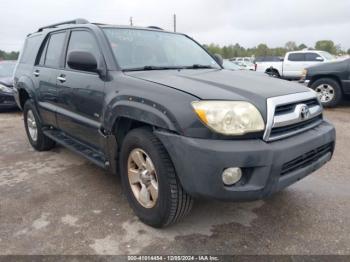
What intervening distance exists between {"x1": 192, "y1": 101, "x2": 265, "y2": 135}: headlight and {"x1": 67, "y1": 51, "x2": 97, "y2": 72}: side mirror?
1.23 metres

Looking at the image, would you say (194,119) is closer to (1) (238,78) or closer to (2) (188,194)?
(2) (188,194)

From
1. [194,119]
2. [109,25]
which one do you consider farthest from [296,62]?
[194,119]

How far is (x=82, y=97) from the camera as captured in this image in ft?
11.1

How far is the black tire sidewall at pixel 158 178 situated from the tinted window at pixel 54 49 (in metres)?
1.92

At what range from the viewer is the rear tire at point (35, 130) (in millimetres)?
4864

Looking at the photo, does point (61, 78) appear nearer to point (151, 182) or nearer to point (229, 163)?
point (151, 182)

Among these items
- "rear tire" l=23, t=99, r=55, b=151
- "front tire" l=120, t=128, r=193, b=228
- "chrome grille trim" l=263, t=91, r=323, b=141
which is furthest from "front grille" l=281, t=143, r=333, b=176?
"rear tire" l=23, t=99, r=55, b=151

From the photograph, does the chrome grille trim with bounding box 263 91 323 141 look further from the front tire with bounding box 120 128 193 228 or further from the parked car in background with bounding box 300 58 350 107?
the parked car in background with bounding box 300 58 350 107

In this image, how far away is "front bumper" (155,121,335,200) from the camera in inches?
85.4

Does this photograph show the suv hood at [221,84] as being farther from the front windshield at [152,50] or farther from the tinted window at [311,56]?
the tinted window at [311,56]

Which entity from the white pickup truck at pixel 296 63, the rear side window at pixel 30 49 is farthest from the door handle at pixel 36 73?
the white pickup truck at pixel 296 63

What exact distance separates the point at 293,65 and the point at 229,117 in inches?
621

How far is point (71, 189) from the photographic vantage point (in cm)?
361

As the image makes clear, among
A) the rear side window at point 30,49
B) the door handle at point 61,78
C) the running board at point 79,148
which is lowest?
the running board at point 79,148
